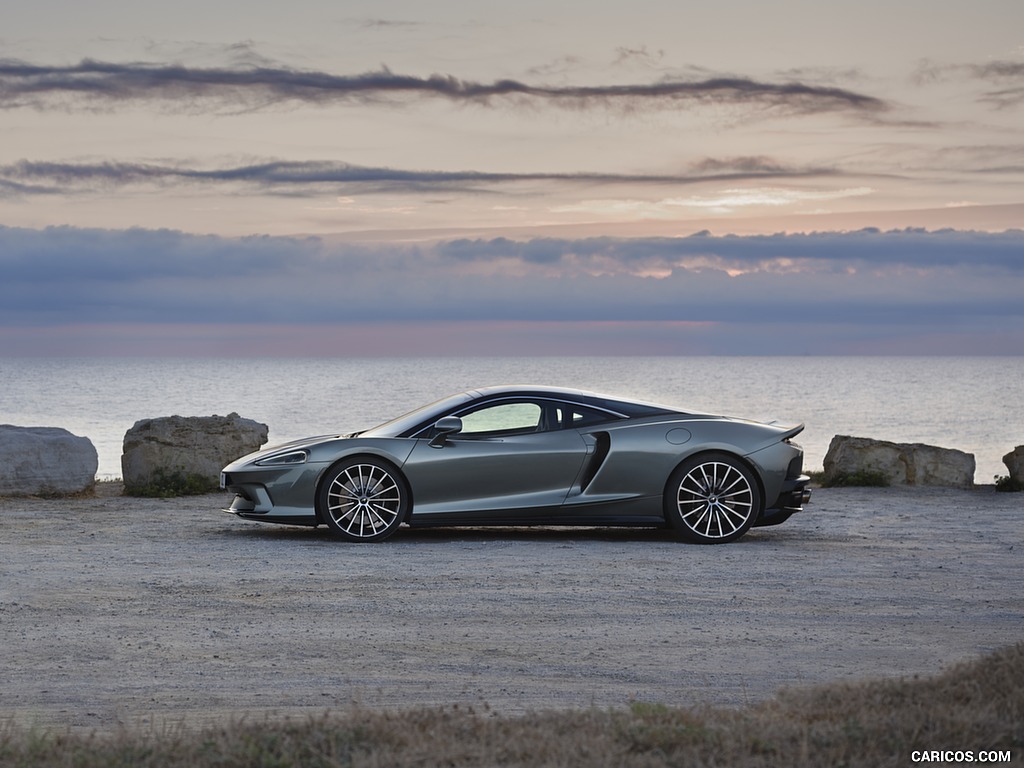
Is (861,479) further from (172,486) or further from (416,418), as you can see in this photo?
(172,486)

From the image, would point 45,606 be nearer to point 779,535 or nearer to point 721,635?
point 721,635

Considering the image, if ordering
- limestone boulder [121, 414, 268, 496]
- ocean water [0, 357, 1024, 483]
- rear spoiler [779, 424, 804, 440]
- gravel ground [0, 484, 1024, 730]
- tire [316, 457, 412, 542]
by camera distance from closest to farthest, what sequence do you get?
gravel ground [0, 484, 1024, 730] < tire [316, 457, 412, 542] < rear spoiler [779, 424, 804, 440] < limestone boulder [121, 414, 268, 496] < ocean water [0, 357, 1024, 483]

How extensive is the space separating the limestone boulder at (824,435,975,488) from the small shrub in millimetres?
15

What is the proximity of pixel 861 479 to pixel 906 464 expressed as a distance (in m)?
0.74

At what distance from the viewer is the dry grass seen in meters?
4.48

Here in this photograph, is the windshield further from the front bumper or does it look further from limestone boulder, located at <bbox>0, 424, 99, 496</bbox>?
limestone boulder, located at <bbox>0, 424, 99, 496</bbox>

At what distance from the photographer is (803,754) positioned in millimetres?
4457

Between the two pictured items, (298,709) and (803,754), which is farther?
(298,709)

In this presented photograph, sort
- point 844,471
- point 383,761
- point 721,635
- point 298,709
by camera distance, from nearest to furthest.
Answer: point 383,761
point 298,709
point 721,635
point 844,471

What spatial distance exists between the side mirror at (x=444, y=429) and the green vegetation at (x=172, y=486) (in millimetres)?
5695

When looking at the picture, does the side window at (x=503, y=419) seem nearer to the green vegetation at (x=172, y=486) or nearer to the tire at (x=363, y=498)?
the tire at (x=363, y=498)

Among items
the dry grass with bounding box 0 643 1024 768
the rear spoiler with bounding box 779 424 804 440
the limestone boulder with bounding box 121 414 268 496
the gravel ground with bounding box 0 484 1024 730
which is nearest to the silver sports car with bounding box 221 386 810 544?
the rear spoiler with bounding box 779 424 804 440

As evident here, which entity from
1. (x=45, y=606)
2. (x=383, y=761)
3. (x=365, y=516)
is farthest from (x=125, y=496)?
(x=383, y=761)

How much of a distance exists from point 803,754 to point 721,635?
3285mm
